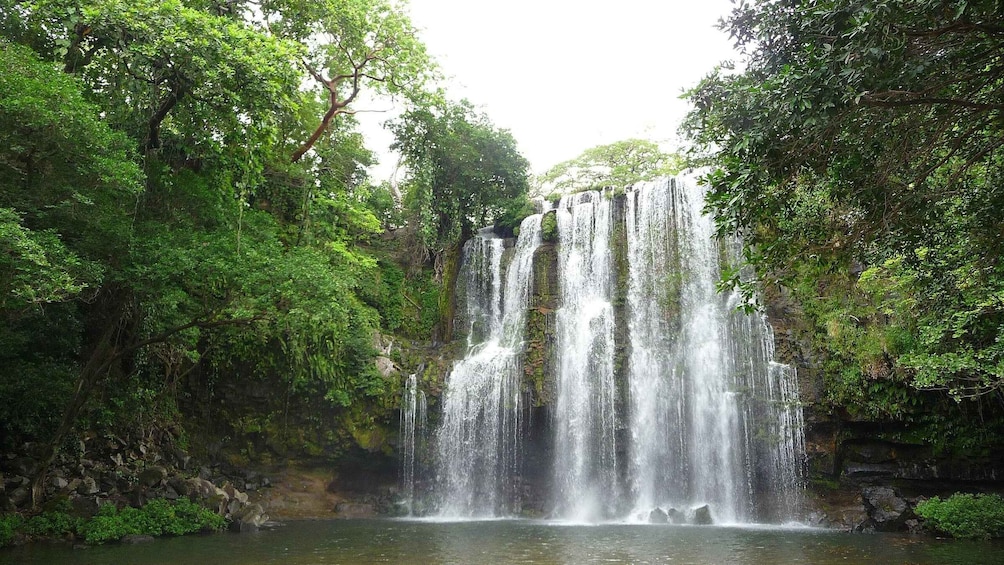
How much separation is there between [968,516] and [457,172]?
66.6 feet

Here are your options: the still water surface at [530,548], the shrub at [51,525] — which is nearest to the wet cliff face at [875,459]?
the still water surface at [530,548]

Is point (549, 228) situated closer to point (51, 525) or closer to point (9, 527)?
point (51, 525)

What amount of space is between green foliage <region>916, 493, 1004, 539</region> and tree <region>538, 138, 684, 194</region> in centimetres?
2066

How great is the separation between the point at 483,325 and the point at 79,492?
44.4 feet

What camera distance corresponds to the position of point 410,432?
19.6 m

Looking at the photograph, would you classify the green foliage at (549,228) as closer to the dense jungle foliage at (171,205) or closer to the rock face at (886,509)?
the dense jungle foliage at (171,205)

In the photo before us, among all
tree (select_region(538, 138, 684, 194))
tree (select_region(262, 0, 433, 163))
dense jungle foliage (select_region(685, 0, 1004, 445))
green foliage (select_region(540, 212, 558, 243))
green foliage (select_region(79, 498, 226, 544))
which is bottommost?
green foliage (select_region(79, 498, 226, 544))

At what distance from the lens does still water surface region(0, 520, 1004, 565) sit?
9.75 meters

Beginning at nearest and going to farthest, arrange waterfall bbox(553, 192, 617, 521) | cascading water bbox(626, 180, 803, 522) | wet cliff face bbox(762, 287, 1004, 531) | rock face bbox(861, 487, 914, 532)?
rock face bbox(861, 487, 914, 532) < wet cliff face bbox(762, 287, 1004, 531) < cascading water bbox(626, 180, 803, 522) < waterfall bbox(553, 192, 617, 521)

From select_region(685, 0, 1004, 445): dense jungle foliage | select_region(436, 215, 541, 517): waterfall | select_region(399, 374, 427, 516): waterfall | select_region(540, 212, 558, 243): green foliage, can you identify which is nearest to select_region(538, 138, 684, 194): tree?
select_region(540, 212, 558, 243): green foliage

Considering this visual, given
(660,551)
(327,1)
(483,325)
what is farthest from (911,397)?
(327,1)

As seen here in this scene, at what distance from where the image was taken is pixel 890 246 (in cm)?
795

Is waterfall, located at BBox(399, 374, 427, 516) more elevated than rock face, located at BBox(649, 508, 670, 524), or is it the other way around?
waterfall, located at BBox(399, 374, 427, 516)

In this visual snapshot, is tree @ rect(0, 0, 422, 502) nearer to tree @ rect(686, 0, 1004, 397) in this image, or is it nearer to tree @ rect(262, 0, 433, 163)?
tree @ rect(262, 0, 433, 163)
